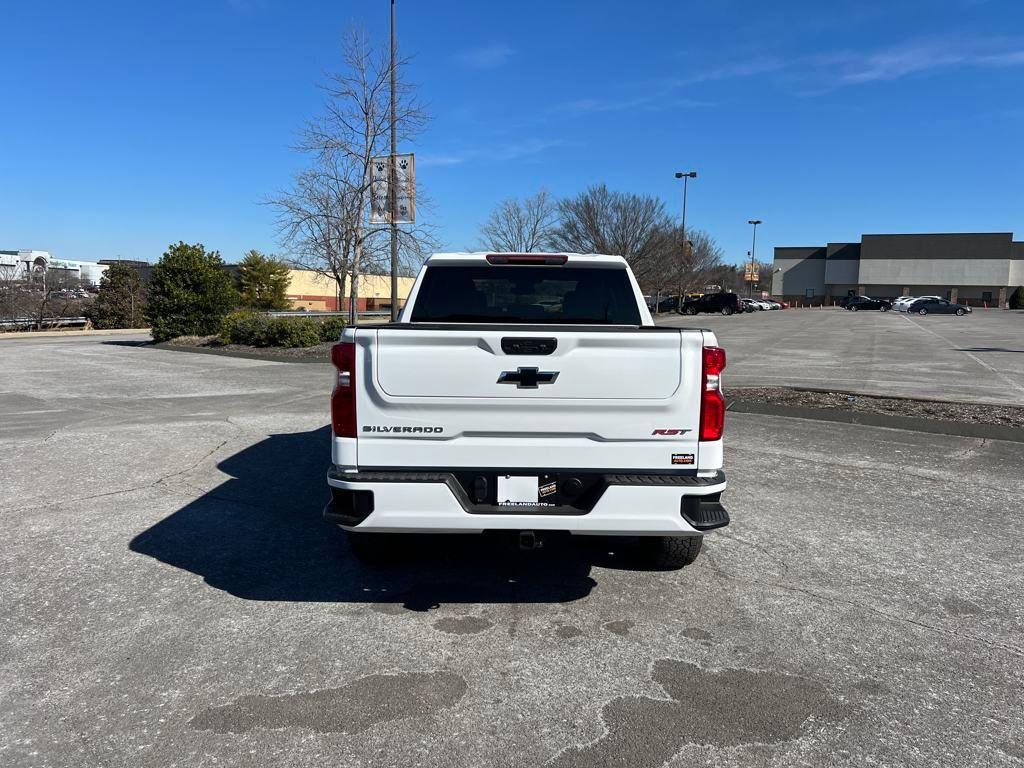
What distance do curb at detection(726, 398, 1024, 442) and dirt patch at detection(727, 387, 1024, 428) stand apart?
0.15m

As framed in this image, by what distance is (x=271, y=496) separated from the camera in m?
6.05

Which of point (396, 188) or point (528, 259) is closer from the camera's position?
point (528, 259)

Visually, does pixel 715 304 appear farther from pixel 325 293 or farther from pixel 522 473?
Answer: pixel 522 473

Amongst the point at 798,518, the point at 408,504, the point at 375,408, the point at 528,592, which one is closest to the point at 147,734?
the point at 408,504

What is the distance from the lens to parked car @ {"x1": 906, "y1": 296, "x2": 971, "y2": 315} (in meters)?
58.2

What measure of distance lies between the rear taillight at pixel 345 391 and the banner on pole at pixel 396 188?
595 inches

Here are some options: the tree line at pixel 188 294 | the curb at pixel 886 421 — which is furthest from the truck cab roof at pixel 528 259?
the tree line at pixel 188 294

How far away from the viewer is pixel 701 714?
2908mm

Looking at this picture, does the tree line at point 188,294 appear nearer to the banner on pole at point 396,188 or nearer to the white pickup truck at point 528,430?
the banner on pole at point 396,188

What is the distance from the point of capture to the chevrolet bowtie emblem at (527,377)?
11.4 feet

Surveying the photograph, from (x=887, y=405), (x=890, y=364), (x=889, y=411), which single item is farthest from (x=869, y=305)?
(x=889, y=411)

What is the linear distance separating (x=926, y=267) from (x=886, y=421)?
352ft

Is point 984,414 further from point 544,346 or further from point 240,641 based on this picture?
point 240,641

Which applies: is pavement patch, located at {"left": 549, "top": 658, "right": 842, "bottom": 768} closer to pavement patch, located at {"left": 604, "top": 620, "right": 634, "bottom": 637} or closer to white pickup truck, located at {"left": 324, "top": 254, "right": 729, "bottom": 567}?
pavement patch, located at {"left": 604, "top": 620, "right": 634, "bottom": 637}
